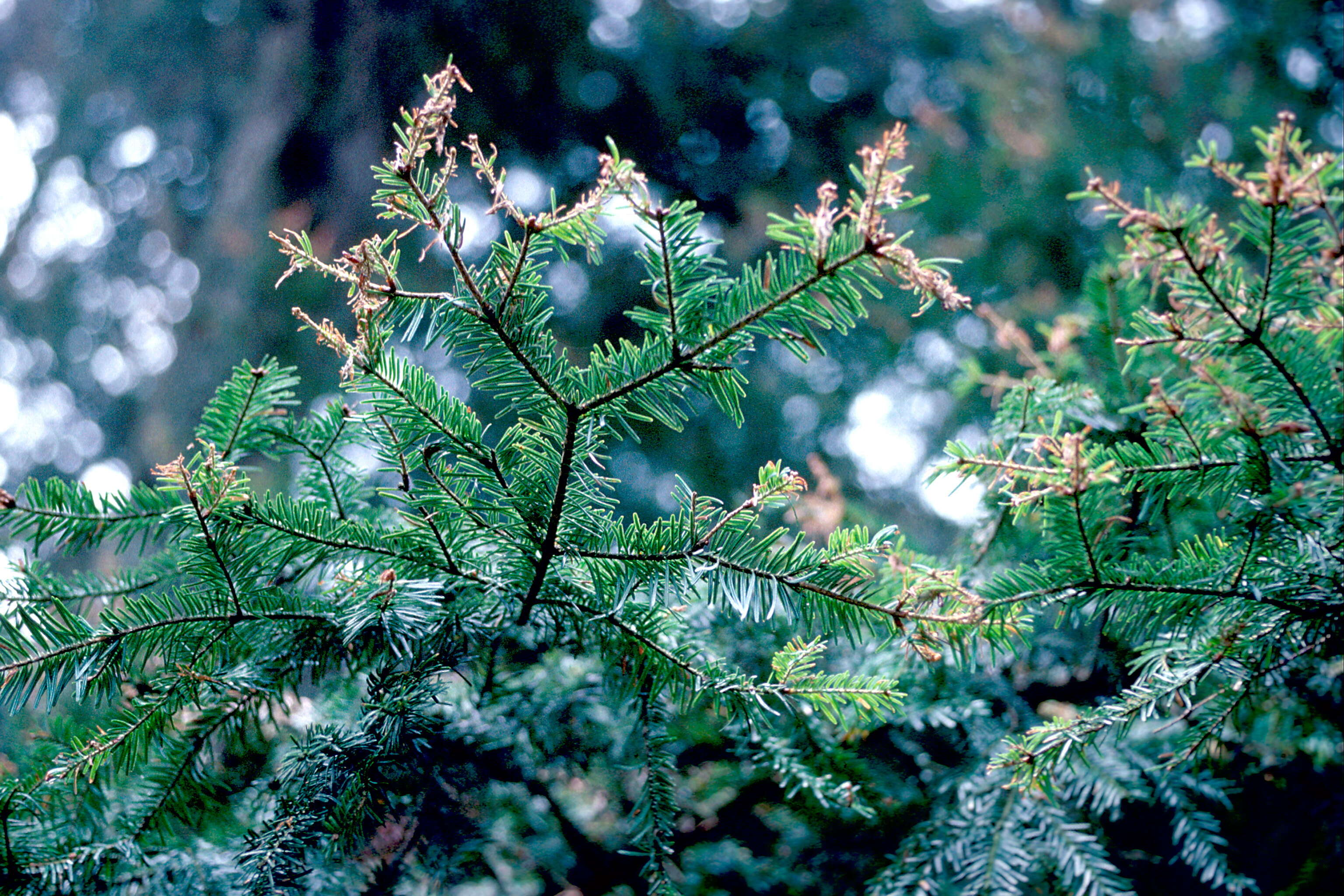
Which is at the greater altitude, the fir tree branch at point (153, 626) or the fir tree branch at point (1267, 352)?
the fir tree branch at point (1267, 352)

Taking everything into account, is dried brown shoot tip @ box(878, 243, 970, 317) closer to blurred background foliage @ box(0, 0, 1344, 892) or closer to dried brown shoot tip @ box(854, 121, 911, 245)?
dried brown shoot tip @ box(854, 121, 911, 245)

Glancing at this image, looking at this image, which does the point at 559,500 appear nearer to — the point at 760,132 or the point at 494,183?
the point at 494,183

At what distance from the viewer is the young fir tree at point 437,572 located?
43 cm

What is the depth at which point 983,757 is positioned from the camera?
0.78 m

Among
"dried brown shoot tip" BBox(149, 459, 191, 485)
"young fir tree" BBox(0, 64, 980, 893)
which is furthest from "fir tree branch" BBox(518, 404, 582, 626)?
"dried brown shoot tip" BBox(149, 459, 191, 485)

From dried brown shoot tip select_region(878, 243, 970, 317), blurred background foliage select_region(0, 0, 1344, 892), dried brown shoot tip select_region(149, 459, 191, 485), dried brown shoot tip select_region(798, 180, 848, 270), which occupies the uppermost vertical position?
blurred background foliage select_region(0, 0, 1344, 892)

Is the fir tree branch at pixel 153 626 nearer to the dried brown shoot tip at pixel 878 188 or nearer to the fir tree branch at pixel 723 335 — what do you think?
the fir tree branch at pixel 723 335

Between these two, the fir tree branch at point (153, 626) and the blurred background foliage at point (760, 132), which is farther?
the blurred background foliage at point (760, 132)

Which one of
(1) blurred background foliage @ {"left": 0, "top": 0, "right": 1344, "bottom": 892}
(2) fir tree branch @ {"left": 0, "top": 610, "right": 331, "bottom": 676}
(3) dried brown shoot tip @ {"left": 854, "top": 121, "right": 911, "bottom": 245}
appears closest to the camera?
(3) dried brown shoot tip @ {"left": 854, "top": 121, "right": 911, "bottom": 245}

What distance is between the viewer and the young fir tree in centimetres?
43

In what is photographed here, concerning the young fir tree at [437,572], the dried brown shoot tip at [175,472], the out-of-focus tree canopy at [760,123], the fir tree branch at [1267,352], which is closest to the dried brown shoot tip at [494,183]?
the young fir tree at [437,572]

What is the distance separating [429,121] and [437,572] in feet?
1.04

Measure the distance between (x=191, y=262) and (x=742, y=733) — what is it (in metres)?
3.98

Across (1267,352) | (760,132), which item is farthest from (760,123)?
(1267,352)
